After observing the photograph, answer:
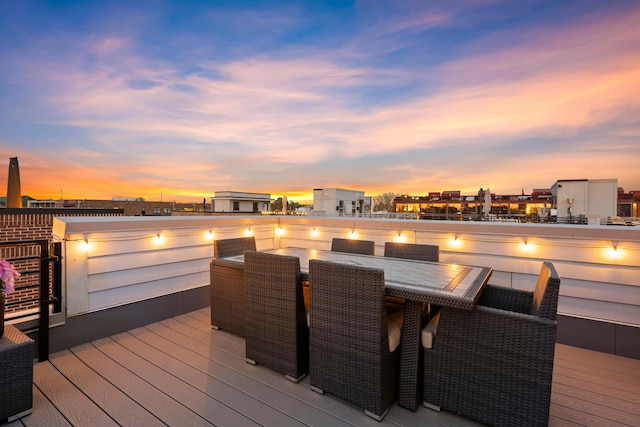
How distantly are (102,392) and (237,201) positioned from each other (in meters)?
23.3

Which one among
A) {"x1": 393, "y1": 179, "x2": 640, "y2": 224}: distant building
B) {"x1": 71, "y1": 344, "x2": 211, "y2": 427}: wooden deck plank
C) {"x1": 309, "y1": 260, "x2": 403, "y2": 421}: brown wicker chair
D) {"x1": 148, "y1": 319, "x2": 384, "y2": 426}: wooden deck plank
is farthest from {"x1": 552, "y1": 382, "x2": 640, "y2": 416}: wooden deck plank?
{"x1": 393, "y1": 179, "x2": 640, "y2": 224}: distant building

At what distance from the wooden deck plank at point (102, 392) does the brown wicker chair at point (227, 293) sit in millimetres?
1104

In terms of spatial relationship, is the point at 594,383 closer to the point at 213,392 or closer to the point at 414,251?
the point at 414,251

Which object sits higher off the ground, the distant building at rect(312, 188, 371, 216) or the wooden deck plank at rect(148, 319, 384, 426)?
the distant building at rect(312, 188, 371, 216)

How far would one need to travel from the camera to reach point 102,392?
210 cm

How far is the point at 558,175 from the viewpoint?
11398mm

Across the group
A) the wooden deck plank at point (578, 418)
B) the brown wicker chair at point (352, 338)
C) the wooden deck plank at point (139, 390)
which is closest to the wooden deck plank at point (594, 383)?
the wooden deck plank at point (578, 418)

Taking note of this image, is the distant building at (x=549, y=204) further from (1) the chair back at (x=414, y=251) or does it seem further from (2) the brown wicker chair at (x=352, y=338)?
(2) the brown wicker chair at (x=352, y=338)

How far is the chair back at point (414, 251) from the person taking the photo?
3131 mm

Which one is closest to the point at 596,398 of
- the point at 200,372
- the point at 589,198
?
the point at 200,372

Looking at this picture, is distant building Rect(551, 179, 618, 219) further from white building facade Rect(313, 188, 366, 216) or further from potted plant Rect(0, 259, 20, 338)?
potted plant Rect(0, 259, 20, 338)

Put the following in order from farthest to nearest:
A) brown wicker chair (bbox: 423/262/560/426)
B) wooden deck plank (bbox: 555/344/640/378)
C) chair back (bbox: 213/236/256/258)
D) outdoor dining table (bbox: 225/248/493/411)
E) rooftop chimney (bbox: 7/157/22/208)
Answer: rooftop chimney (bbox: 7/157/22/208) < chair back (bbox: 213/236/256/258) < wooden deck plank (bbox: 555/344/640/378) < outdoor dining table (bbox: 225/248/493/411) < brown wicker chair (bbox: 423/262/560/426)

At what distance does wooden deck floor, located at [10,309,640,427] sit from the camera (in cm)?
184

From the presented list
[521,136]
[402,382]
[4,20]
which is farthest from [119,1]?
[521,136]
